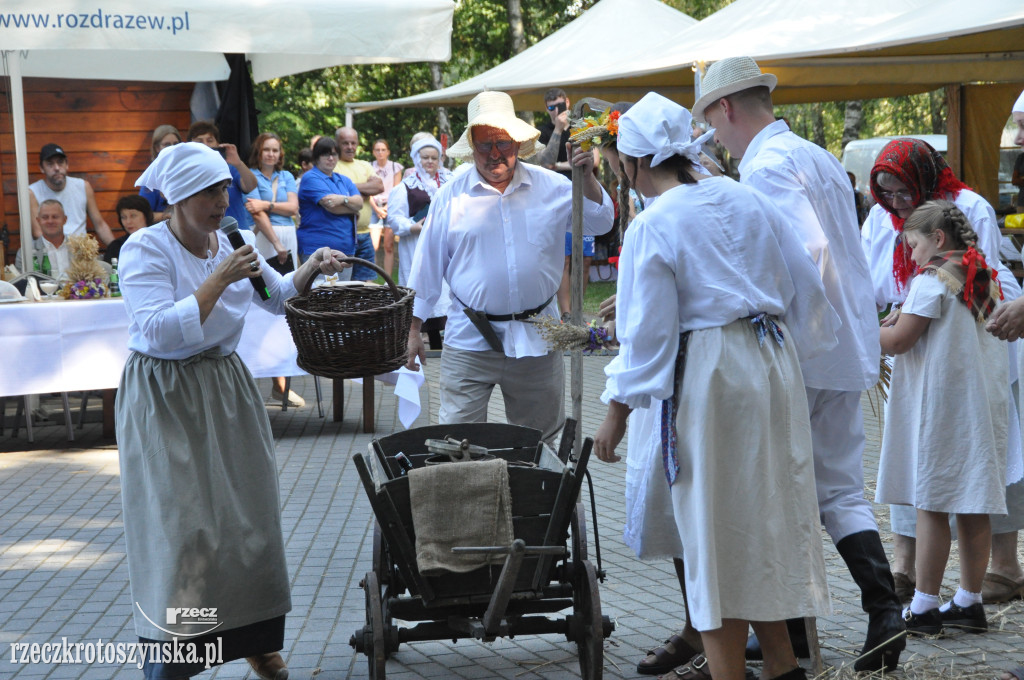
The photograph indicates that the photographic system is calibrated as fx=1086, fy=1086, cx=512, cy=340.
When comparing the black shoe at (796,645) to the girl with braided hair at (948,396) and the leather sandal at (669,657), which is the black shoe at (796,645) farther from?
the girl with braided hair at (948,396)

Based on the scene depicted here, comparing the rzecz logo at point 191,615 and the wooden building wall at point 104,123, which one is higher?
the wooden building wall at point 104,123

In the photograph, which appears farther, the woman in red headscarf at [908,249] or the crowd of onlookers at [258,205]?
the crowd of onlookers at [258,205]

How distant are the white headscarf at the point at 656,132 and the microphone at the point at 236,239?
137 cm

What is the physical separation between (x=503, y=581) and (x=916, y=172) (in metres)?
2.36

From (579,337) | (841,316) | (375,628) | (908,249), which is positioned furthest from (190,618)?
(908,249)

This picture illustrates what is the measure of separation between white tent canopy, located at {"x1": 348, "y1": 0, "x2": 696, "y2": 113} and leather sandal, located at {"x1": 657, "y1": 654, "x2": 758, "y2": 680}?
848 cm

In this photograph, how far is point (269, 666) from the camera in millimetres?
4133

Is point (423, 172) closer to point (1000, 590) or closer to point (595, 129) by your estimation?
point (595, 129)

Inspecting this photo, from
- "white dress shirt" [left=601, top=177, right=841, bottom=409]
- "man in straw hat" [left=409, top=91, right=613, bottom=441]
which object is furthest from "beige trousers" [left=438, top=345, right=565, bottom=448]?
"white dress shirt" [left=601, top=177, right=841, bottom=409]

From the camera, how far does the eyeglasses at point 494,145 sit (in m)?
5.26

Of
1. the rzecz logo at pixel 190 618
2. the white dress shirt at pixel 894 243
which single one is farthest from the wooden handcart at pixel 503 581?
the white dress shirt at pixel 894 243

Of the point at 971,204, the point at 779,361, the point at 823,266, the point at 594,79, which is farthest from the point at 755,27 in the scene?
the point at 779,361

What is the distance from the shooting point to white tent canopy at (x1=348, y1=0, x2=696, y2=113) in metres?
12.3

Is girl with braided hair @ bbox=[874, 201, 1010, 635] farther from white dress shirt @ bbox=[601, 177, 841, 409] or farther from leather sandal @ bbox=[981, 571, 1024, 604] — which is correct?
white dress shirt @ bbox=[601, 177, 841, 409]
